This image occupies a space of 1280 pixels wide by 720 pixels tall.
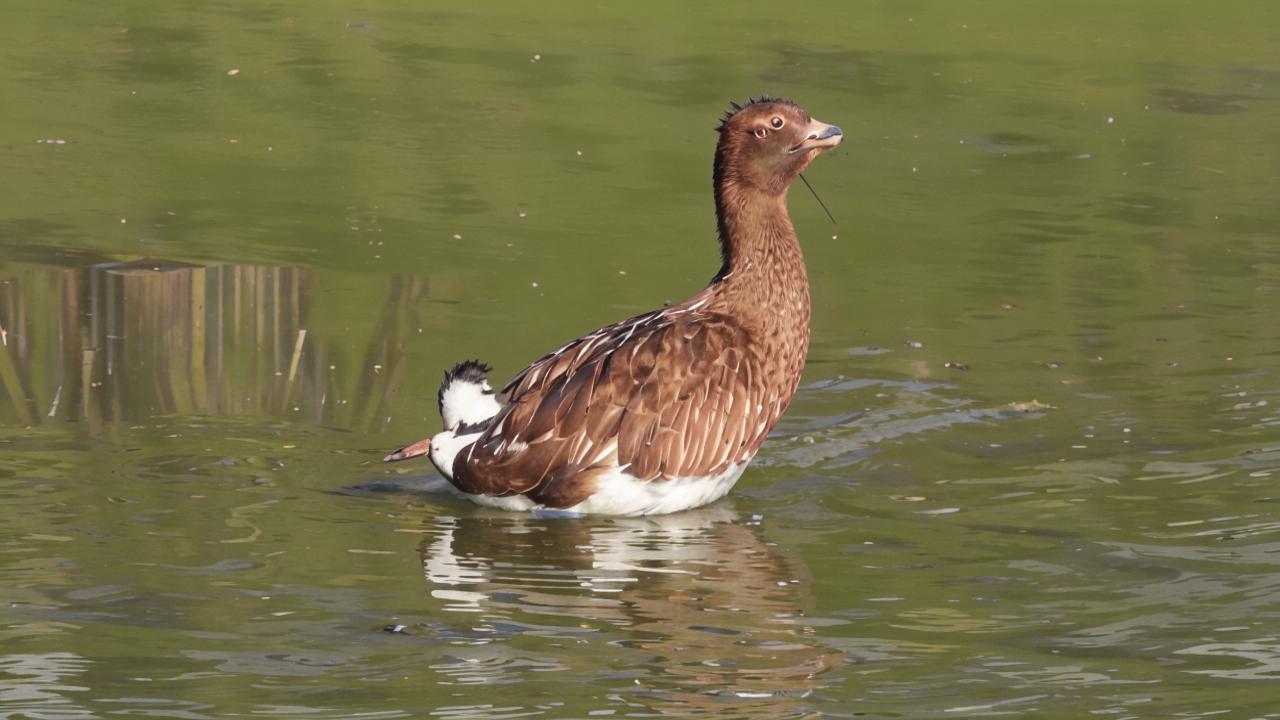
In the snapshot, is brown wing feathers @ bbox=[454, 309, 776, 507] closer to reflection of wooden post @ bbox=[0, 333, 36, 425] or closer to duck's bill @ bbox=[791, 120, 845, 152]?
duck's bill @ bbox=[791, 120, 845, 152]

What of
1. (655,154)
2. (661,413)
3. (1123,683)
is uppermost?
(655,154)

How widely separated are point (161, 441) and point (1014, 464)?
3396 millimetres

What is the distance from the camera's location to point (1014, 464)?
870 cm

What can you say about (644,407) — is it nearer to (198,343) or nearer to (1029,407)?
(1029,407)

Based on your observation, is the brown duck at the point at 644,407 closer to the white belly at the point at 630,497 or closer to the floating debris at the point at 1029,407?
the white belly at the point at 630,497

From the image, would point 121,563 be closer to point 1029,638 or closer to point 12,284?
point 1029,638

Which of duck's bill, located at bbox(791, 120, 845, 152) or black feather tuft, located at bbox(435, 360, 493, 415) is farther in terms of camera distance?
duck's bill, located at bbox(791, 120, 845, 152)

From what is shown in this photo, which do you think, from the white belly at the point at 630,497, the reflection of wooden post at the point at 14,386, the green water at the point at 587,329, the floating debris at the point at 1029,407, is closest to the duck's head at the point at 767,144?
the green water at the point at 587,329

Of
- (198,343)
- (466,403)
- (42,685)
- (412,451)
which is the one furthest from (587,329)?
(42,685)

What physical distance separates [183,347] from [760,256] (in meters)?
2.95

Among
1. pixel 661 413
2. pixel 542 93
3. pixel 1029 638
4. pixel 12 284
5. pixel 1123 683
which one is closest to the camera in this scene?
pixel 1123 683

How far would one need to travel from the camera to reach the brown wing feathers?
7977mm

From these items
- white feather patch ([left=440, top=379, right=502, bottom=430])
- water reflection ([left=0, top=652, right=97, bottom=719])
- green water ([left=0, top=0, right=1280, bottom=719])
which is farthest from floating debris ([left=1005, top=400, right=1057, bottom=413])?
water reflection ([left=0, top=652, right=97, bottom=719])

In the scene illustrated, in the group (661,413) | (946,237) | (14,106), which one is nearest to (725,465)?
(661,413)
